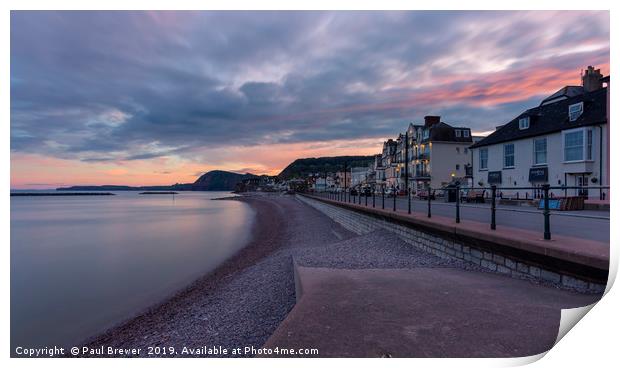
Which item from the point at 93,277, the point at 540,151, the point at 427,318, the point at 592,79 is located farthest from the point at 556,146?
the point at 93,277

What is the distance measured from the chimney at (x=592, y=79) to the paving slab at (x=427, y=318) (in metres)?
21.7

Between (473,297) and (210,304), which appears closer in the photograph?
(473,297)

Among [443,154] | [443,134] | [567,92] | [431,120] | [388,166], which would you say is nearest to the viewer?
[567,92]

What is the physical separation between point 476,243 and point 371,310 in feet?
9.64

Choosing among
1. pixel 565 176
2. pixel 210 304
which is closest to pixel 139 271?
pixel 210 304

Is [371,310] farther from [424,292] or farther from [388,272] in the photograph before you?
[388,272]

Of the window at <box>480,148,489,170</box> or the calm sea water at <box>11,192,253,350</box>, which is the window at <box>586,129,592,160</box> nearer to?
the window at <box>480,148,489,170</box>

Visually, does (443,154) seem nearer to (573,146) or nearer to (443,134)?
(443,134)

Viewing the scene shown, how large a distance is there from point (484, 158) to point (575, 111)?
280 inches

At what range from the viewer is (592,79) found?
20047mm

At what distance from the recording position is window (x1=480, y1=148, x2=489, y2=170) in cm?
2412

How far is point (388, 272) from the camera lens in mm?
5719

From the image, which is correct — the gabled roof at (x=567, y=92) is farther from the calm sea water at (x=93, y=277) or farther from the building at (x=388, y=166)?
the building at (x=388, y=166)

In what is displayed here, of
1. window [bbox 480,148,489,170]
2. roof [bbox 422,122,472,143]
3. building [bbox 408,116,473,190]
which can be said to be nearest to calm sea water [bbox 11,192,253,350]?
window [bbox 480,148,489,170]
